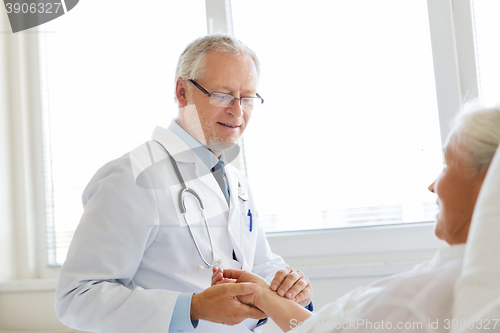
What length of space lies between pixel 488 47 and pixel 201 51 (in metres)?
1.34

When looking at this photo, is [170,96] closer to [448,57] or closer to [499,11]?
[448,57]

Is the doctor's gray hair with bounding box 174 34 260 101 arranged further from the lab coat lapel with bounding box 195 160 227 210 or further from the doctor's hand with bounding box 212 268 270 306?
the doctor's hand with bounding box 212 268 270 306

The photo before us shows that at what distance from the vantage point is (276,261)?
5.36 feet

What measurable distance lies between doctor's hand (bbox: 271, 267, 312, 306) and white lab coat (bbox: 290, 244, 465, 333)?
0.46 meters

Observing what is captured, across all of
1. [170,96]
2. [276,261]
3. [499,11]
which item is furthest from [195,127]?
[499,11]

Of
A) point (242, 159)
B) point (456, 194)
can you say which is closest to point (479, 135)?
point (456, 194)

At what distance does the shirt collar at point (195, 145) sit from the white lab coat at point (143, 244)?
38 millimetres

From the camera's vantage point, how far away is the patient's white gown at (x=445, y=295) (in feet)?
→ 1.69

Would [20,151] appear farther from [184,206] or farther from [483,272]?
[483,272]

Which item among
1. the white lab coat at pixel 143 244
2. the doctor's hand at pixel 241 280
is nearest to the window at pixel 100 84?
the white lab coat at pixel 143 244

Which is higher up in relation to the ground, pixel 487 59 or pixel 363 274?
pixel 487 59

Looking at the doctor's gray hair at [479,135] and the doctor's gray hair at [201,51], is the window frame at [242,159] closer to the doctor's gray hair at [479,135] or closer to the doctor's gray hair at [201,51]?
the doctor's gray hair at [201,51]

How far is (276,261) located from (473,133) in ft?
3.50

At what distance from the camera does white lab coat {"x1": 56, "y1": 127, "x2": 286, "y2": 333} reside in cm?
111
